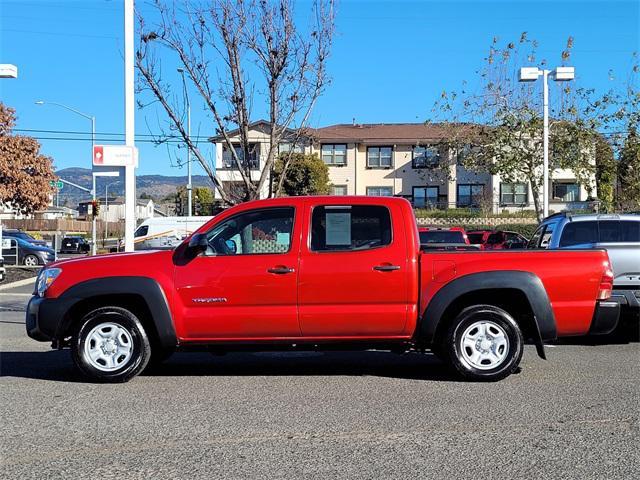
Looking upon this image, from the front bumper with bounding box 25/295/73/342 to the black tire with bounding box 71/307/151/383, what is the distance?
210 millimetres

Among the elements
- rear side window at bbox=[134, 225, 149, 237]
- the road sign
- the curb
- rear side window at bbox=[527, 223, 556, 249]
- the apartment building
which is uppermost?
the apartment building

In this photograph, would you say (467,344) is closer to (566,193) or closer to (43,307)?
(43,307)

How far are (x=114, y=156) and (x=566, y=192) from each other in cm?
4079

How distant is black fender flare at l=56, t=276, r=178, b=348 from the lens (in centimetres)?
695

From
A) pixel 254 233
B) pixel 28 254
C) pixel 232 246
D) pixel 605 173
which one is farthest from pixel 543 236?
pixel 605 173

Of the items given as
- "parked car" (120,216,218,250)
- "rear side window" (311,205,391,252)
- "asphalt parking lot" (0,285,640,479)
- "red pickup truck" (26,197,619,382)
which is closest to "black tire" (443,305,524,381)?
"red pickup truck" (26,197,619,382)

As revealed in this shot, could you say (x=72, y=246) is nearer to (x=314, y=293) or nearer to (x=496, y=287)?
(x=314, y=293)

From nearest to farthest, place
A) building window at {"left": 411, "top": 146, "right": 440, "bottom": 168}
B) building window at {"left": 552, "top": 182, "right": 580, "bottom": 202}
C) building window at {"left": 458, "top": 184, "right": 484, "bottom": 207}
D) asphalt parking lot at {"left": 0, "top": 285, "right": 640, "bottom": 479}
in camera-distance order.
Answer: asphalt parking lot at {"left": 0, "top": 285, "right": 640, "bottom": 479}, building window at {"left": 411, "top": 146, "right": 440, "bottom": 168}, building window at {"left": 552, "top": 182, "right": 580, "bottom": 202}, building window at {"left": 458, "top": 184, "right": 484, "bottom": 207}

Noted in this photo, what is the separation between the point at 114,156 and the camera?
11305 mm

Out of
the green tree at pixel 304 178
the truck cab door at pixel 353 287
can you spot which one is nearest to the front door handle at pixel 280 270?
the truck cab door at pixel 353 287

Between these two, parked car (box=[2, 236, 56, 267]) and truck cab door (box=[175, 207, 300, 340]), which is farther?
parked car (box=[2, 236, 56, 267])

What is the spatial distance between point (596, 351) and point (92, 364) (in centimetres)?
621

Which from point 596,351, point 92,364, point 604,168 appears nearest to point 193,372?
point 92,364

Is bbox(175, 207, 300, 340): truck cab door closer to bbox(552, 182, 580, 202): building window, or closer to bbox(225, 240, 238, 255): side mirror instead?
bbox(225, 240, 238, 255): side mirror
